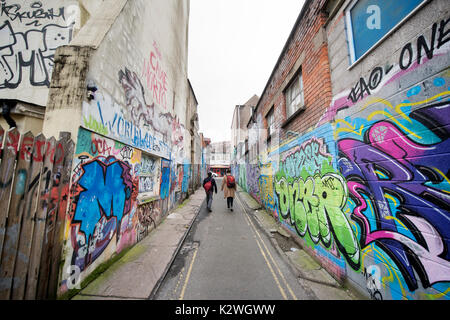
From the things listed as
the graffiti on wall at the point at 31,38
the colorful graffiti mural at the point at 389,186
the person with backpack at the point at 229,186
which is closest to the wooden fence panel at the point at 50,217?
the graffiti on wall at the point at 31,38

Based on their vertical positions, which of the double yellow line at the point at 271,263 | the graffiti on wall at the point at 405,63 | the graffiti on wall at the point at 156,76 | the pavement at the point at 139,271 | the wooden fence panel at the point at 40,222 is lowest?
the double yellow line at the point at 271,263

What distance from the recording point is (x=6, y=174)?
1616 mm

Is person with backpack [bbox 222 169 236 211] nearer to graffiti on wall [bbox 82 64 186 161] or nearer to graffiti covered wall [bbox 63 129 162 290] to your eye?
graffiti on wall [bbox 82 64 186 161]

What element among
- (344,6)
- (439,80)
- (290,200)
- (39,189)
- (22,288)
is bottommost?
(22,288)

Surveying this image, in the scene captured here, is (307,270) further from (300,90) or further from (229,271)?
(300,90)

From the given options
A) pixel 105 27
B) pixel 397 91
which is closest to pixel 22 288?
pixel 105 27

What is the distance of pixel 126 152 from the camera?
12.0ft

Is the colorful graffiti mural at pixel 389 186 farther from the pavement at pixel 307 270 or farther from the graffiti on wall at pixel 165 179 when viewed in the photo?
the graffiti on wall at pixel 165 179

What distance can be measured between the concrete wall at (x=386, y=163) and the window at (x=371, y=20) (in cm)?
10

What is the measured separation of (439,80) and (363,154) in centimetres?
105

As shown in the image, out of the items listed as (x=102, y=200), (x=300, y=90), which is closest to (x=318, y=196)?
(x=300, y=90)

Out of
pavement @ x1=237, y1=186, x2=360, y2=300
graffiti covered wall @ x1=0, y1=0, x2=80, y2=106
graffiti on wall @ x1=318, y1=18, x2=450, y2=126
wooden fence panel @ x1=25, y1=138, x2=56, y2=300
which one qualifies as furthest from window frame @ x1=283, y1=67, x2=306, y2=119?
graffiti covered wall @ x1=0, y1=0, x2=80, y2=106

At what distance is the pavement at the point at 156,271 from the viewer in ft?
8.00
